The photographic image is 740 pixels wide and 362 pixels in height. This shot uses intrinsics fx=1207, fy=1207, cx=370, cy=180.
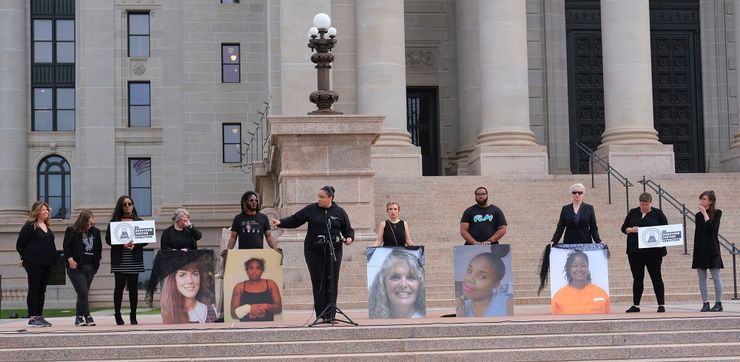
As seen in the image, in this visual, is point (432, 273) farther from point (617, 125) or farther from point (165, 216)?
point (165, 216)

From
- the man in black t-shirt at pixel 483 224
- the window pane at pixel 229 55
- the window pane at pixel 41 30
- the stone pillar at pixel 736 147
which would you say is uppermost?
the window pane at pixel 41 30

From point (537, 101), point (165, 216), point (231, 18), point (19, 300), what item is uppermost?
point (231, 18)

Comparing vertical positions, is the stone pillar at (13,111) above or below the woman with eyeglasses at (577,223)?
above

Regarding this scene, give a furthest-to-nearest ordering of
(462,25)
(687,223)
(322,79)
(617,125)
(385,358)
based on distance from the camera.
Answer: (462,25) → (617,125) → (687,223) → (322,79) → (385,358)

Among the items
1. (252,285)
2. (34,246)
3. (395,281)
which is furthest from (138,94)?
(395,281)

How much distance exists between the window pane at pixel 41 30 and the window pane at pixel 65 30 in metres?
0.45

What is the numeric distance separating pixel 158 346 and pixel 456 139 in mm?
27979

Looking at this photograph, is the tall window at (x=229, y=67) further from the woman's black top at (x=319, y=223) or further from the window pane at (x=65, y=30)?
the woman's black top at (x=319, y=223)

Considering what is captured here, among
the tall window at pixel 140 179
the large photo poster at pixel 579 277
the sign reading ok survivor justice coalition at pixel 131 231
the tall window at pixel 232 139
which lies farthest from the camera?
the tall window at pixel 140 179

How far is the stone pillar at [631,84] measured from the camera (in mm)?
35438

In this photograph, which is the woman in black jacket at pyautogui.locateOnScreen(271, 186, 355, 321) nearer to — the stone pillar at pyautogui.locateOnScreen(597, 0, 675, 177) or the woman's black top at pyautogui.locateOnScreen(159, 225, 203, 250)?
the woman's black top at pyautogui.locateOnScreen(159, 225, 203, 250)

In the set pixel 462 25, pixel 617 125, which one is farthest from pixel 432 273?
pixel 462 25

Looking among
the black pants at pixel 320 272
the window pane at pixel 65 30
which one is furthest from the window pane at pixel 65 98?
the black pants at pixel 320 272

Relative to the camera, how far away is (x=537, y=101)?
42.9m
